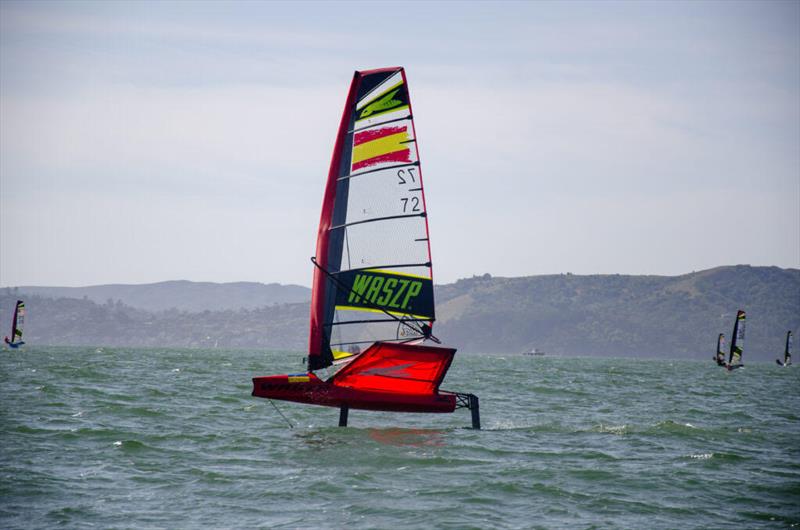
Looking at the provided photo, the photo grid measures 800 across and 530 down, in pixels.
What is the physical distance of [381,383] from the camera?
23.3 m

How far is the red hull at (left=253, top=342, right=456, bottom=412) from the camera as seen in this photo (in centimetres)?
2250

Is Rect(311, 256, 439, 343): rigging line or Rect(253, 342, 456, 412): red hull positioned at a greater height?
Rect(311, 256, 439, 343): rigging line

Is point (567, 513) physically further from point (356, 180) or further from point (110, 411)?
point (110, 411)

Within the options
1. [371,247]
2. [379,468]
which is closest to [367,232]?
[371,247]

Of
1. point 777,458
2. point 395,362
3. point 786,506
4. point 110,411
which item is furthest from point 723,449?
point 110,411

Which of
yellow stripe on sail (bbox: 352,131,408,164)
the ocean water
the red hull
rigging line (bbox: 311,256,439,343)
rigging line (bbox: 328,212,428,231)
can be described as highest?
yellow stripe on sail (bbox: 352,131,408,164)

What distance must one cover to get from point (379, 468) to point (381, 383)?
12.4ft

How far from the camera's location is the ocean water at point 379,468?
15945 millimetres

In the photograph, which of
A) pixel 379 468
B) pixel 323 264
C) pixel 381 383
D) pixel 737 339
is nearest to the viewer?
pixel 379 468

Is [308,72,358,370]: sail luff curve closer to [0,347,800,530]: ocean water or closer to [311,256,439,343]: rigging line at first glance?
[311,256,439,343]: rigging line

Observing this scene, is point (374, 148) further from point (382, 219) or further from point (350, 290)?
point (350, 290)

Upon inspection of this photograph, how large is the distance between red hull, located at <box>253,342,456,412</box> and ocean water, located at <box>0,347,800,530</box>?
1004 mm

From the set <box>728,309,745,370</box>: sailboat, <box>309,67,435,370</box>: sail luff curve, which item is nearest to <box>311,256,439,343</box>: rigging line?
<box>309,67,435,370</box>: sail luff curve

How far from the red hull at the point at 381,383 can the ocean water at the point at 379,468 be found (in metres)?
1.00
